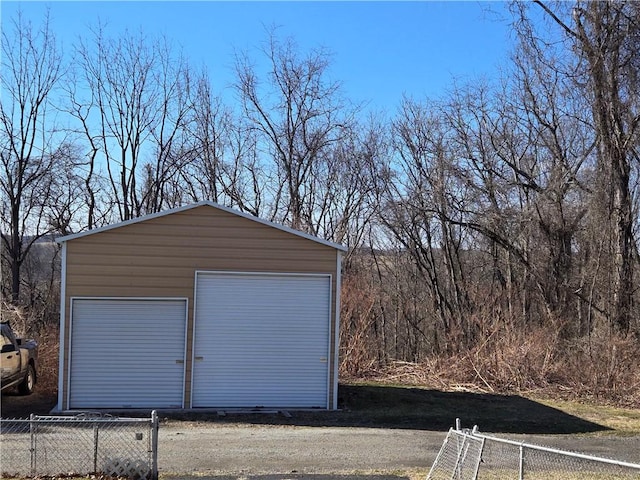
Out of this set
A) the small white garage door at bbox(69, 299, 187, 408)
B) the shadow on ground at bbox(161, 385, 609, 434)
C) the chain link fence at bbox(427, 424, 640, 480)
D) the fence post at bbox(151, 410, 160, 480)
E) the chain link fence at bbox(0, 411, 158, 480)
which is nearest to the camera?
the fence post at bbox(151, 410, 160, 480)

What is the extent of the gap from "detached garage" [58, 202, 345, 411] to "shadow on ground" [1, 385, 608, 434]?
1.61 feet

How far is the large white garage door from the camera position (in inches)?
489

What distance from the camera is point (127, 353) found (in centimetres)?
1223

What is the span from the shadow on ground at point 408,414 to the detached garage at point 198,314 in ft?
1.61

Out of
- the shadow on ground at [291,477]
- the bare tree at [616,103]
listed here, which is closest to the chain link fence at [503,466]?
the shadow on ground at [291,477]

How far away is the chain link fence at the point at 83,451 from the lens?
670 cm

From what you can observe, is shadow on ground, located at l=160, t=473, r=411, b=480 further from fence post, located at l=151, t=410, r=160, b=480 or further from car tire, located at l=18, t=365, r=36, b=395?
car tire, located at l=18, t=365, r=36, b=395

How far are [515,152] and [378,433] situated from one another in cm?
1541

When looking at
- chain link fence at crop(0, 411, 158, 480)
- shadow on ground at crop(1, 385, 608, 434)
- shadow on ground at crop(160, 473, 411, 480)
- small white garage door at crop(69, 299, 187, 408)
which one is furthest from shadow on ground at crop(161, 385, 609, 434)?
shadow on ground at crop(160, 473, 411, 480)

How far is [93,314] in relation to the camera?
39.8ft

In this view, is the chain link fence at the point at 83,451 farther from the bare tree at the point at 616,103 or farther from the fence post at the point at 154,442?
the bare tree at the point at 616,103

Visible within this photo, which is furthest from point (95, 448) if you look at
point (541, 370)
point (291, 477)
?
point (541, 370)

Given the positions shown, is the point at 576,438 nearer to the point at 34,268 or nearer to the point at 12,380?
the point at 12,380

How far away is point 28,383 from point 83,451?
23.2 feet
